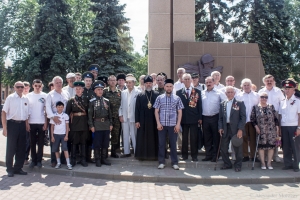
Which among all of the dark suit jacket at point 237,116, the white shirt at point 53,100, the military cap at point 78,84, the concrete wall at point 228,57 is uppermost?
the concrete wall at point 228,57

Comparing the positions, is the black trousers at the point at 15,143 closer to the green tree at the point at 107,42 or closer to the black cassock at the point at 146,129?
the black cassock at the point at 146,129

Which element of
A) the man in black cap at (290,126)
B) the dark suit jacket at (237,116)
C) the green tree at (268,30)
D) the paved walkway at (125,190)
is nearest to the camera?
the paved walkway at (125,190)

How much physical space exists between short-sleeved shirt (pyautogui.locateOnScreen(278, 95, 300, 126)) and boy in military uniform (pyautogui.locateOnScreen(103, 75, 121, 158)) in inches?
145

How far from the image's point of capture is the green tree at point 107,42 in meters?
20.9

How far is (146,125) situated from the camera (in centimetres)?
765

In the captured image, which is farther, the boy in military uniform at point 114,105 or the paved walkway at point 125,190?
the boy in military uniform at point 114,105

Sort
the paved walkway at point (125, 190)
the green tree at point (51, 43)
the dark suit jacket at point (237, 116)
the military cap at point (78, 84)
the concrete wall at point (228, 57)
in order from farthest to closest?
the green tree at point (51, 43), the concrete wall at point (228, 57), the military cap at point (78, 84), the dark suit jacket at point (237, 116), the paved walkway at point (125, 190)

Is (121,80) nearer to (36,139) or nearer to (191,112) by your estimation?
(191,112)

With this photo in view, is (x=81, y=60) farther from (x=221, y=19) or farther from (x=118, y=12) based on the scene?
(x=221, y=19)

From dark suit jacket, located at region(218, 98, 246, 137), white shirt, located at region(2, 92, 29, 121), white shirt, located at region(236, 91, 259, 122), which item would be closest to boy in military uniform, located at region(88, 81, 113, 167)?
white shirt, located at region(2, 92, 29, 121)

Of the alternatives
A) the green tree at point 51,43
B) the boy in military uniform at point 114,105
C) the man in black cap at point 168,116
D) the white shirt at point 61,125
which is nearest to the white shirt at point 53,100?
the white shirt at point 61,125

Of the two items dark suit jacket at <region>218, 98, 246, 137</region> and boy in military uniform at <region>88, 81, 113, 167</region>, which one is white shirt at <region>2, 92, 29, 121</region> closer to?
boy in military uniform at <region>88, 81, 113, 167</region>

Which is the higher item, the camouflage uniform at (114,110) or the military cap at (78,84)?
the military cap at (78,84)

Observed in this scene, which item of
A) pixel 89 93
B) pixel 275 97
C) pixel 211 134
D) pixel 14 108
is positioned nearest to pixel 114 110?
pixel 89 93
